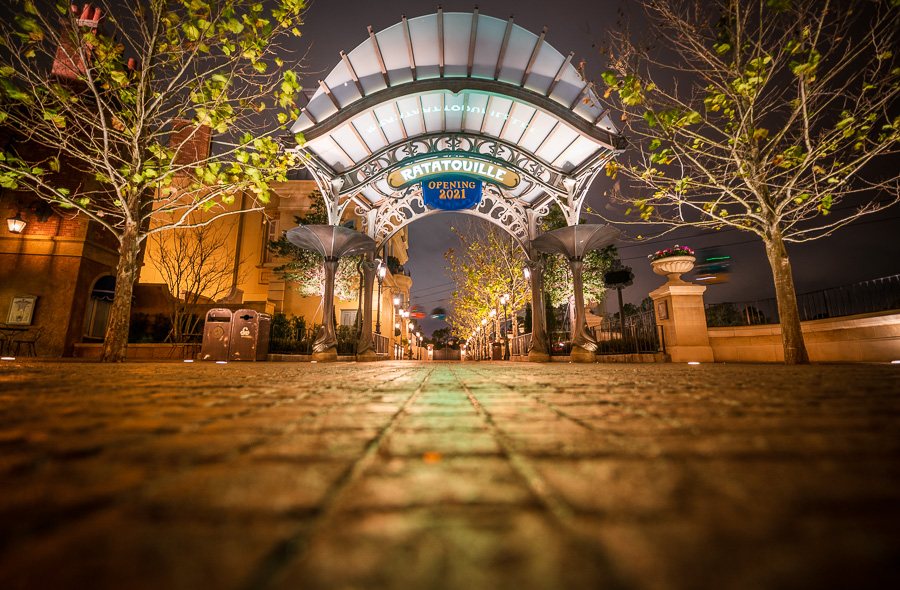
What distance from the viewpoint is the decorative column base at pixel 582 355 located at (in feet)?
32.0

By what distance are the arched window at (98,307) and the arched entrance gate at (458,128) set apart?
11758 millimetres

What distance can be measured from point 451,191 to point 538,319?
4.65 meters

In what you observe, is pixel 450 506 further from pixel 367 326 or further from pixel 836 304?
pixel 836 304

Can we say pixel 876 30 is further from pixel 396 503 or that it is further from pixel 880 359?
pixel 396 503

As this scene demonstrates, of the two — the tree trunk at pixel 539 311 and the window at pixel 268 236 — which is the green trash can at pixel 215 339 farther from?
the window at pixel 268 236

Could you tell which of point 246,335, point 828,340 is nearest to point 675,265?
point 828,340

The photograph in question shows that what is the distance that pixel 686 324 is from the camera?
980cm

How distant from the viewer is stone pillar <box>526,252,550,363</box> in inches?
429

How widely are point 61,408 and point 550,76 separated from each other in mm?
11164

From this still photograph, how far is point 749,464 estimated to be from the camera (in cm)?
60

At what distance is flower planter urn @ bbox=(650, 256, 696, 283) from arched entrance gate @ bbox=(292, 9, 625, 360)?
272 centimetres

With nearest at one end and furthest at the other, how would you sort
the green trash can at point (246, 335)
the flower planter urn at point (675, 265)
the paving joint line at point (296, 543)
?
the paving joint line at point (296, 543) < the flower planter urn at point (675, 265) < the green trash can at point (246, 335)

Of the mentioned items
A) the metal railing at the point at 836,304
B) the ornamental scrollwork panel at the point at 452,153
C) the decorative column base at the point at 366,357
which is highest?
the ornamental scrollwork panel at the point at 452,153

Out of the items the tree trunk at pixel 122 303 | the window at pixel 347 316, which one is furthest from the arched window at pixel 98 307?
the window at pixel 347 316
